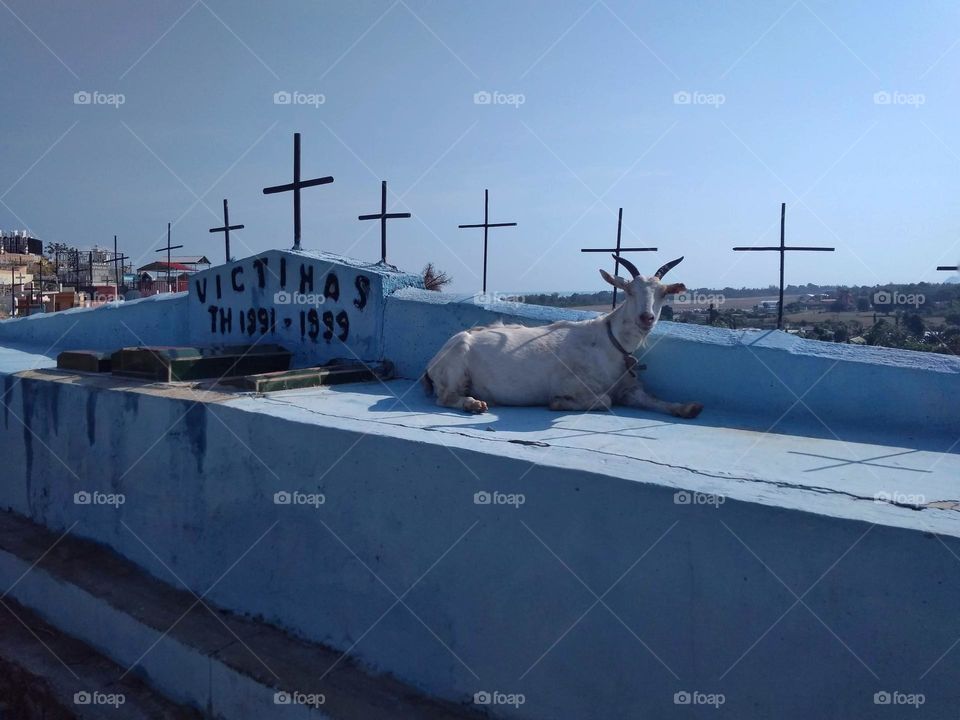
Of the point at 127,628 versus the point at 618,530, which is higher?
the point at 618,530

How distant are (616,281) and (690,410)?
117 cm

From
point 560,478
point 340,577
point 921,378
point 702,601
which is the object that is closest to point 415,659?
point 340,577

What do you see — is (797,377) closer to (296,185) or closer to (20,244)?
(296,185)

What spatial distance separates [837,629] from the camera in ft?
9.51

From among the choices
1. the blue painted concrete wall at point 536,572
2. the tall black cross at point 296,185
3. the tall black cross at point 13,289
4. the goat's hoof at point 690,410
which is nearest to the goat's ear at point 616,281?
the goat's hoof at point 690,410

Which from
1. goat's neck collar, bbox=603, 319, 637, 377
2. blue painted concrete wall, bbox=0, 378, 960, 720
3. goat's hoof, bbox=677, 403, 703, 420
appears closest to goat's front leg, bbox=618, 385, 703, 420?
goat's hoof, bbox=677, 403, 703, 420

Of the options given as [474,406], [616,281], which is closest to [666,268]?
[616,281]

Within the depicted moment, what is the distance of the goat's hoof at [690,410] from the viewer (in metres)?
5.34

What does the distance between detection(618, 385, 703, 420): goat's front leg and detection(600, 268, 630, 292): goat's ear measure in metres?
0.85

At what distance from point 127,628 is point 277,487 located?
1802 millimetres

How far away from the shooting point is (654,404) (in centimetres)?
559

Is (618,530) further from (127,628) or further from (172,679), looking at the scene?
(127,628)

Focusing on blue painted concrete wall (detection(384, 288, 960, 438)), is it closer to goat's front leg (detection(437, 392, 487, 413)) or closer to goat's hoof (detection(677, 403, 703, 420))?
goat's hoof (detection(677, 403, 703, 420))

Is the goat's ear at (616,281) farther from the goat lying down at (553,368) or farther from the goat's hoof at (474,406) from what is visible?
the goat's hoof at (474,406)
